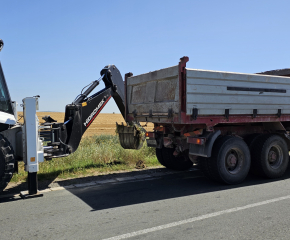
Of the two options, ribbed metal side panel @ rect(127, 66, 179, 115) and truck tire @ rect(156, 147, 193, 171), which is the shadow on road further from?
ribbed metal side panel @ rect(127, 66, 179, 115)

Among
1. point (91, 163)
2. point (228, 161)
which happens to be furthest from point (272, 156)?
point (91, 163)

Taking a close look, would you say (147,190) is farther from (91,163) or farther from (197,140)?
(91,163)

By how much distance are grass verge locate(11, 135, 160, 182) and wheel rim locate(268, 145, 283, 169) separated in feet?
10.8

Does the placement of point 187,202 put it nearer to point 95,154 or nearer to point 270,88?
point 270,88

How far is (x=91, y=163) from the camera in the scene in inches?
348

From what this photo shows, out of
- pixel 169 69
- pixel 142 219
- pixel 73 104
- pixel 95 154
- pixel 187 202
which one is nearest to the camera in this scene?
pixel 142 219

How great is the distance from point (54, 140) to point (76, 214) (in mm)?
2718

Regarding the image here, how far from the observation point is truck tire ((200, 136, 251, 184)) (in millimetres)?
6848

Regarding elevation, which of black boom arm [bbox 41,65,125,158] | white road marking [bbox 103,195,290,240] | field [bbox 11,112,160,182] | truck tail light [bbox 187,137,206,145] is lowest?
white road marking [bbox 103,195,290,240]

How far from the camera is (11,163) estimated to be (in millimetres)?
5746

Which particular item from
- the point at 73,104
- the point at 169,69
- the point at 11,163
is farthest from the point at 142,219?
the point at 73,104

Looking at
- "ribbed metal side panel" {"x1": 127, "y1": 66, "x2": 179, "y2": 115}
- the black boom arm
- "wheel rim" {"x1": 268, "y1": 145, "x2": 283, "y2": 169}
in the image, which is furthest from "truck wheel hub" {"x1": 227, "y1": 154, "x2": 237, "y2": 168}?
→ the black boom arm

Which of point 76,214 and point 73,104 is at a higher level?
point 73,104

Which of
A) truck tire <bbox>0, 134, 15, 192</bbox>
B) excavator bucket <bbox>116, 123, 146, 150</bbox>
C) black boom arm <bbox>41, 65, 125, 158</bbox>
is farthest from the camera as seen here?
excavator bucket <bbox>116, 123, 146, 150</bbox>
